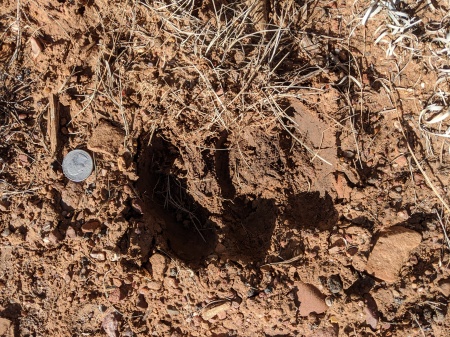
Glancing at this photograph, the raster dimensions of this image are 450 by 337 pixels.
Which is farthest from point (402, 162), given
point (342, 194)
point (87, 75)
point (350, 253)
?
point (87, 75)

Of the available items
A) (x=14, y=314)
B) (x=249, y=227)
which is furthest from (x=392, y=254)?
(x=14, y=314)

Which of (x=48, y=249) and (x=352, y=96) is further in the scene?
(x=352, y=96)

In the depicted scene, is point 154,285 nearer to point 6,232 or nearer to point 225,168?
point 225,168

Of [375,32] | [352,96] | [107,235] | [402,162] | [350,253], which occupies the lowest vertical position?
[350,253]

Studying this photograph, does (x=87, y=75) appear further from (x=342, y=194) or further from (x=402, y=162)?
(x=402, y=162)

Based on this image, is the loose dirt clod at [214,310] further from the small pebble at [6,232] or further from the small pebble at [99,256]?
the small pebble at [6,232]

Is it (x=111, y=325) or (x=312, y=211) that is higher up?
(x=312, y=211)
